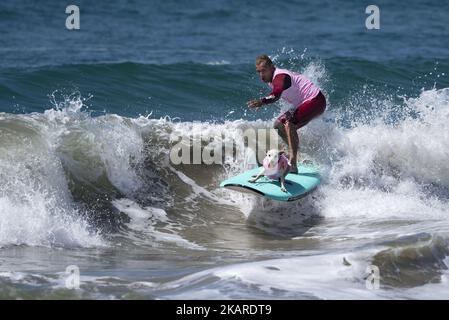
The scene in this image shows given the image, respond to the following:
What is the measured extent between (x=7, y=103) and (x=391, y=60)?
29.0 ft

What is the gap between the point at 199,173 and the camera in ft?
37.6

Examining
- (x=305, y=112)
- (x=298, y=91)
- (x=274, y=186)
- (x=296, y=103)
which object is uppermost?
(x=298, y=91)

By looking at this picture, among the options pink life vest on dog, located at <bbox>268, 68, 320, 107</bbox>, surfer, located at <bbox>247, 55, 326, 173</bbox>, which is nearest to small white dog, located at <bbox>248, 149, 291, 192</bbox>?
surfer, located at <bbox>247, 55, 326, 173</bbox>

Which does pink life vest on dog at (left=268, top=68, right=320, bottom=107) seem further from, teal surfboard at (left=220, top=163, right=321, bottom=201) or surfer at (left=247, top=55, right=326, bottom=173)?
teal surfboard at (left=220, top=163, right=321, bottom=201)

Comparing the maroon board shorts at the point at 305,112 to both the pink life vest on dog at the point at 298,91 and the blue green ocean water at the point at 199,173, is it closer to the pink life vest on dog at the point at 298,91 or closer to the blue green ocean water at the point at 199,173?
the pink life vest on dog at the point at 298,91

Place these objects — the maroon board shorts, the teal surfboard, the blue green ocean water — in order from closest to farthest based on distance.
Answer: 1. the blue green ocean water
2. the teal surfboard
3. the maroon board shorts

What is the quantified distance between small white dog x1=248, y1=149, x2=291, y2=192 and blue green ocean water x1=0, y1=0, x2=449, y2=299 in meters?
0.60

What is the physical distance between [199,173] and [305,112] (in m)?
1.94

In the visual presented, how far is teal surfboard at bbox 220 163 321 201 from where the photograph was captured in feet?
32.1

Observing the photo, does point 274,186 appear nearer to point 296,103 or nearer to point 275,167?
point 275,167

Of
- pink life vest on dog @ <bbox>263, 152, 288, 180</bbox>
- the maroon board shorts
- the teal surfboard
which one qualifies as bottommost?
the teal surfboard

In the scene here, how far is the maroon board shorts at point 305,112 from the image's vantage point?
33.3 feet

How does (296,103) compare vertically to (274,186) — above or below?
above

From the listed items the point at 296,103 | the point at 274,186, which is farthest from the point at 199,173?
the point at 296,103
